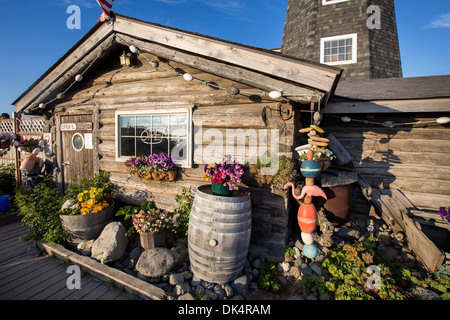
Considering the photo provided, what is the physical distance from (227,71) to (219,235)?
257 centimetres

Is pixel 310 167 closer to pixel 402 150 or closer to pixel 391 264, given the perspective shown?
pixel 391 264

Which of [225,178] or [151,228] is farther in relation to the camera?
[151,228]

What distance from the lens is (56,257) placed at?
365 centimetres

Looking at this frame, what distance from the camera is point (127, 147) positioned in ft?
15.2

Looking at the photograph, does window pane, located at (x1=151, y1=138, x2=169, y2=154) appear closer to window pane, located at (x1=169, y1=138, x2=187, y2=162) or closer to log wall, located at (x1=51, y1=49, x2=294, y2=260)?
window pane, located at (x1=169, y1=138, x2=187, y2=162)

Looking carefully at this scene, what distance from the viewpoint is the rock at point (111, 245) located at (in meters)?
3.28

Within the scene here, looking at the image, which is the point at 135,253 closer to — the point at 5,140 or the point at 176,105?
the point at 176,105

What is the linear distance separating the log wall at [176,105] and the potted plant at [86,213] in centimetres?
59

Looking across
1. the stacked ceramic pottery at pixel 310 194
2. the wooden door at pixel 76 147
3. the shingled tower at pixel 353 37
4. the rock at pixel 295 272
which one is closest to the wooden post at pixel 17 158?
the wooden door at pixel 76 147

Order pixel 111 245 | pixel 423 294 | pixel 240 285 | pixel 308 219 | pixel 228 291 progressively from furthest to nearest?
pixel 111 245, pixel 308 219, pixel 240 285, pixel 228 291, pixel 423 294

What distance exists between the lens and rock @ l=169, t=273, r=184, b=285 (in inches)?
111

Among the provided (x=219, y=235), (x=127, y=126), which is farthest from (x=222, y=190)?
(x=127, y=126)

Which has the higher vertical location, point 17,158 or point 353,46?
point 353,46

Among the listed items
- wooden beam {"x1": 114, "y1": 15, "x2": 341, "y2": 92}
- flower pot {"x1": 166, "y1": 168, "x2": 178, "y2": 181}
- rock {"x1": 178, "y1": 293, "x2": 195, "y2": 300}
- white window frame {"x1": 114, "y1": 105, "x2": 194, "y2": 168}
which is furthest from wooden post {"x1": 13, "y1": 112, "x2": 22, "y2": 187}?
rock {"x1": 178, "y1": 293, "x2": 195, "y2": 300}
